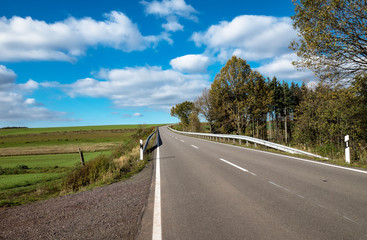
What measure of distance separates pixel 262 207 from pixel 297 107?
20820 millimetres

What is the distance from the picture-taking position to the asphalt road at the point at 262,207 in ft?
9.65

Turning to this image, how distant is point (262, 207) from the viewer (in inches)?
152

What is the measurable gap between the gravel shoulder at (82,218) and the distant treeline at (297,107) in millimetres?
9697

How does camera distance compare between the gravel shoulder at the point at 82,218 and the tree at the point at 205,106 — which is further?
the tree at the point at 205,106

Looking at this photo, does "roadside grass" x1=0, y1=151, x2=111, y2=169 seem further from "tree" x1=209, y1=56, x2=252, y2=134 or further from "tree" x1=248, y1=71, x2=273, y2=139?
"tree" x1=248, y1=71, x2=273, y2=139

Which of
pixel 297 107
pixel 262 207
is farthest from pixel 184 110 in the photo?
pixel 262 207

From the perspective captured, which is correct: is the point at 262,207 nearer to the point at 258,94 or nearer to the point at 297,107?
the point at 297,107

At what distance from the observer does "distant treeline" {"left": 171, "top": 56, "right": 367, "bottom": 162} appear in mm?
11203

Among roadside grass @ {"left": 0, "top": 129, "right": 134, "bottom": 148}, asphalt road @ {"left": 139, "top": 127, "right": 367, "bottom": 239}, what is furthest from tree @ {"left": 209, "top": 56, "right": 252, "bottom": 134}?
roadside grass @ {"left": 0, "top": 129, "right": 134, "bottom": 148}

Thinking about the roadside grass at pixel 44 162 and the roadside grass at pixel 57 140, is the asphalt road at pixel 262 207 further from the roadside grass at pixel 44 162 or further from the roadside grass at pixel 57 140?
the roadside grass at pixel 57 140

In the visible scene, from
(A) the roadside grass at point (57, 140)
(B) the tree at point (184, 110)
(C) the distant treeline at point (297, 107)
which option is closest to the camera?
(C) the distant treeline at point (297, 107)

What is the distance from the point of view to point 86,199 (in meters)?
5.12

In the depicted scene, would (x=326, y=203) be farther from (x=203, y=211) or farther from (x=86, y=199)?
(x=86, y=199)

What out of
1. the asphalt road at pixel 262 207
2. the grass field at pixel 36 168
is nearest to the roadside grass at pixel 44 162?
the grass field at pixel 36 168
